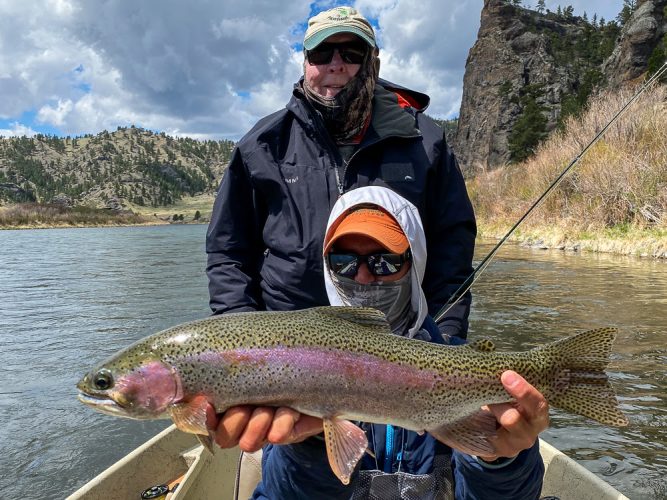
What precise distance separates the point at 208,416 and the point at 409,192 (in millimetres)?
1729

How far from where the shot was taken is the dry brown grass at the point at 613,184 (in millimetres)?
23141

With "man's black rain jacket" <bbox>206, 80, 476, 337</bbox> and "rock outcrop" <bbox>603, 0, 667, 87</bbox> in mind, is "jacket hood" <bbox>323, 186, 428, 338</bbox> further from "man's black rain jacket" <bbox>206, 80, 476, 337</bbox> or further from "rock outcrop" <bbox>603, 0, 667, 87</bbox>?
"rock outcrop" <bbox>603, 0, 667, 87</bbox>

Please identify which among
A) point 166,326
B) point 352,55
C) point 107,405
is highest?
point 352,55

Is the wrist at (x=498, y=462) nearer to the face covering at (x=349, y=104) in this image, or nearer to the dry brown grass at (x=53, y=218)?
Answer: the face covering at (x=349, y=104)

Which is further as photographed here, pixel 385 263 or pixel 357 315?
pixel 385 263

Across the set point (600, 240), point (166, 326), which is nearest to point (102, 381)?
point (166, 326)

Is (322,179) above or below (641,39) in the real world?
below

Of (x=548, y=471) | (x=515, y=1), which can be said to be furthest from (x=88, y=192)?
(x=548, y=471)

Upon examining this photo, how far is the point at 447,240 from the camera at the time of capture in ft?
11.1

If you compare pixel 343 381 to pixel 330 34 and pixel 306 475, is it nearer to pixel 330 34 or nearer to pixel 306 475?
pixel 306 475

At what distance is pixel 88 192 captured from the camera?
597 feet

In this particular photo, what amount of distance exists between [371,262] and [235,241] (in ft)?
3.35

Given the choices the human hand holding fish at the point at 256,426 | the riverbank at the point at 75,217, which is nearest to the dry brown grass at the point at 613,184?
the human hand holding fish at the point at 256,426

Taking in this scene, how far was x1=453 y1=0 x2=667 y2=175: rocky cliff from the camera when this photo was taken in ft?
193
